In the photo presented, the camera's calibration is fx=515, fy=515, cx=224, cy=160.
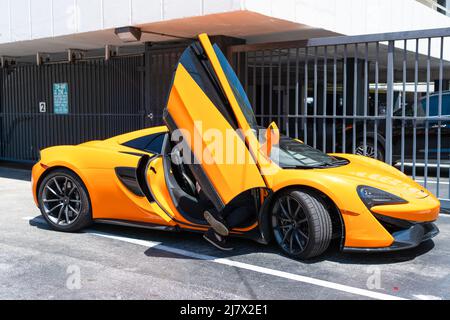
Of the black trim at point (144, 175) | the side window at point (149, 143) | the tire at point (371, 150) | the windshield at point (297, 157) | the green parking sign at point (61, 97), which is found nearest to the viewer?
the windshield at point (297, 157)

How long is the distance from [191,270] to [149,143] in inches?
70.8

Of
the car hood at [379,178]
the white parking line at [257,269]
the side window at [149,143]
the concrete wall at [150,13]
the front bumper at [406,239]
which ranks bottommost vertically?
the white parking line at [257,269]

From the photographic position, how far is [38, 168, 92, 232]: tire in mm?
5949

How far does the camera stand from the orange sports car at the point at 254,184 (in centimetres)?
464

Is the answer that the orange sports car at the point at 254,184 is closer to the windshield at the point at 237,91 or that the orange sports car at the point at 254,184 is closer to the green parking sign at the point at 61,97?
the windshield at the point at 237,91

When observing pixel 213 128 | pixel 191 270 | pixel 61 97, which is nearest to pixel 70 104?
pixel 61 97

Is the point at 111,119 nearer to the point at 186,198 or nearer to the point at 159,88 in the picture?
the point at 159,88

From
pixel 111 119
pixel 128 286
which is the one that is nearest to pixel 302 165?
pixel 128 286

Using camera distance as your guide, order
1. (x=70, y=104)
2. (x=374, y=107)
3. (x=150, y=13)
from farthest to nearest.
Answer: (x=70, y=104) → (x=374, y=107) → (x=150, y=13)

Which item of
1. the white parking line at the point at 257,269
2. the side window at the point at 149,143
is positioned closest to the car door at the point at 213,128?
the white parking line at the point at 257,269

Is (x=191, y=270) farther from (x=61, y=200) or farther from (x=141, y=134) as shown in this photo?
(x=61, y=200)

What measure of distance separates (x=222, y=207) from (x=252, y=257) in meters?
0.67

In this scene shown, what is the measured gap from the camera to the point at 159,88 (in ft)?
34.4

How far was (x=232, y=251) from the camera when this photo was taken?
208 inches
